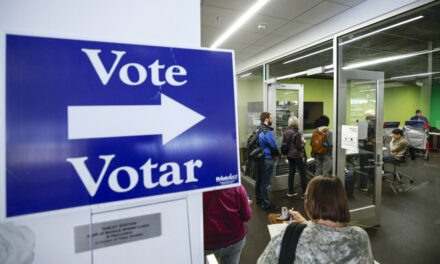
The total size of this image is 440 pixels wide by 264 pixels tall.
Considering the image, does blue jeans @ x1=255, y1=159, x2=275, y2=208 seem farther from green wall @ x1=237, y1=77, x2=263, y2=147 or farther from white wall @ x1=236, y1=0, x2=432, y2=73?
green wall @ x1=237, y1=77, x2=263, y2=147

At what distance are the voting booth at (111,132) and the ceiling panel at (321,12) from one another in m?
2.60

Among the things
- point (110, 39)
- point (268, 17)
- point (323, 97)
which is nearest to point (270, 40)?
point (268, 17)

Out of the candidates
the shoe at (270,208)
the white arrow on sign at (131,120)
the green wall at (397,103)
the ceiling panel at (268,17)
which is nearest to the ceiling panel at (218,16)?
the ceiling panel at (268,17)

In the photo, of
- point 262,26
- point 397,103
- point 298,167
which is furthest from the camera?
point 397,103

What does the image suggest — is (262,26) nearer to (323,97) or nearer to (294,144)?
(294,144)

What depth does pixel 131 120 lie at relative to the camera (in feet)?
2.19

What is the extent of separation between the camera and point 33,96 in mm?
577

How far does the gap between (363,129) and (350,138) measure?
29 cm

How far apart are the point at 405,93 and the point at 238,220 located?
6.58 metres

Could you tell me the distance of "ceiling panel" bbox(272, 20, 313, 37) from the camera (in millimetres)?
3234

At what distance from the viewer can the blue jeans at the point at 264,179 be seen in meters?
3.57

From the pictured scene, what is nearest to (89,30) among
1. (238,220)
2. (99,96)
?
(99,96)

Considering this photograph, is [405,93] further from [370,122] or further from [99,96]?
[99,96]

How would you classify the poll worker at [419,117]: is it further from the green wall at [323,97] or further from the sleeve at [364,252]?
the sleeve at [364,252]
